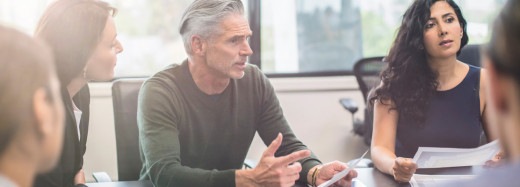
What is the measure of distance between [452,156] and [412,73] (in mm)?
520

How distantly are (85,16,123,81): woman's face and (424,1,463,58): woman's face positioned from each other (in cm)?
99

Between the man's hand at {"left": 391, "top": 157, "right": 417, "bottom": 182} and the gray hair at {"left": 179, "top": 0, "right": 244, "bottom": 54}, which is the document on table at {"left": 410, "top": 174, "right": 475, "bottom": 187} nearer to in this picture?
the man's hand at {"left": 391, "top": 157, "right": 417, "bottom": 182}

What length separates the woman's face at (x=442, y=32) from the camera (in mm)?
2102

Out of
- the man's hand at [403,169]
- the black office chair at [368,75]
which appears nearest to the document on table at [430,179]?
the man's hand at [403,169]

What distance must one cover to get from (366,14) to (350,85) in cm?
46

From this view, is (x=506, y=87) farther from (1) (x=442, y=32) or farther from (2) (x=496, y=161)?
(1) (x=442, y=32)

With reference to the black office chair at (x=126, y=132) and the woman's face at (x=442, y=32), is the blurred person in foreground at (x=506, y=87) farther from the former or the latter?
the black office chair at (x=126, y=132)

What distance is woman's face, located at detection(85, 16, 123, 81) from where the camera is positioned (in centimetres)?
183

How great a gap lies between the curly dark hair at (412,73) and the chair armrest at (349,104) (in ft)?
4.47

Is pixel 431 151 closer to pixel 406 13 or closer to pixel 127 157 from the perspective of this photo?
pixel 406 13

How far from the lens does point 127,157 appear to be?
7.16ft

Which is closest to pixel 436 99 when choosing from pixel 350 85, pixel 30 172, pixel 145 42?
pixel 30 172

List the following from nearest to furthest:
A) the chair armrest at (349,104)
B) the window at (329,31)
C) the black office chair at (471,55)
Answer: the black office chair at (471,55)
the chair armrest at (349,104)
the window at (329,31)

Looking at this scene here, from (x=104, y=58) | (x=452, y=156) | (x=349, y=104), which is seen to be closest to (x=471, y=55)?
(x=452, y=156)
